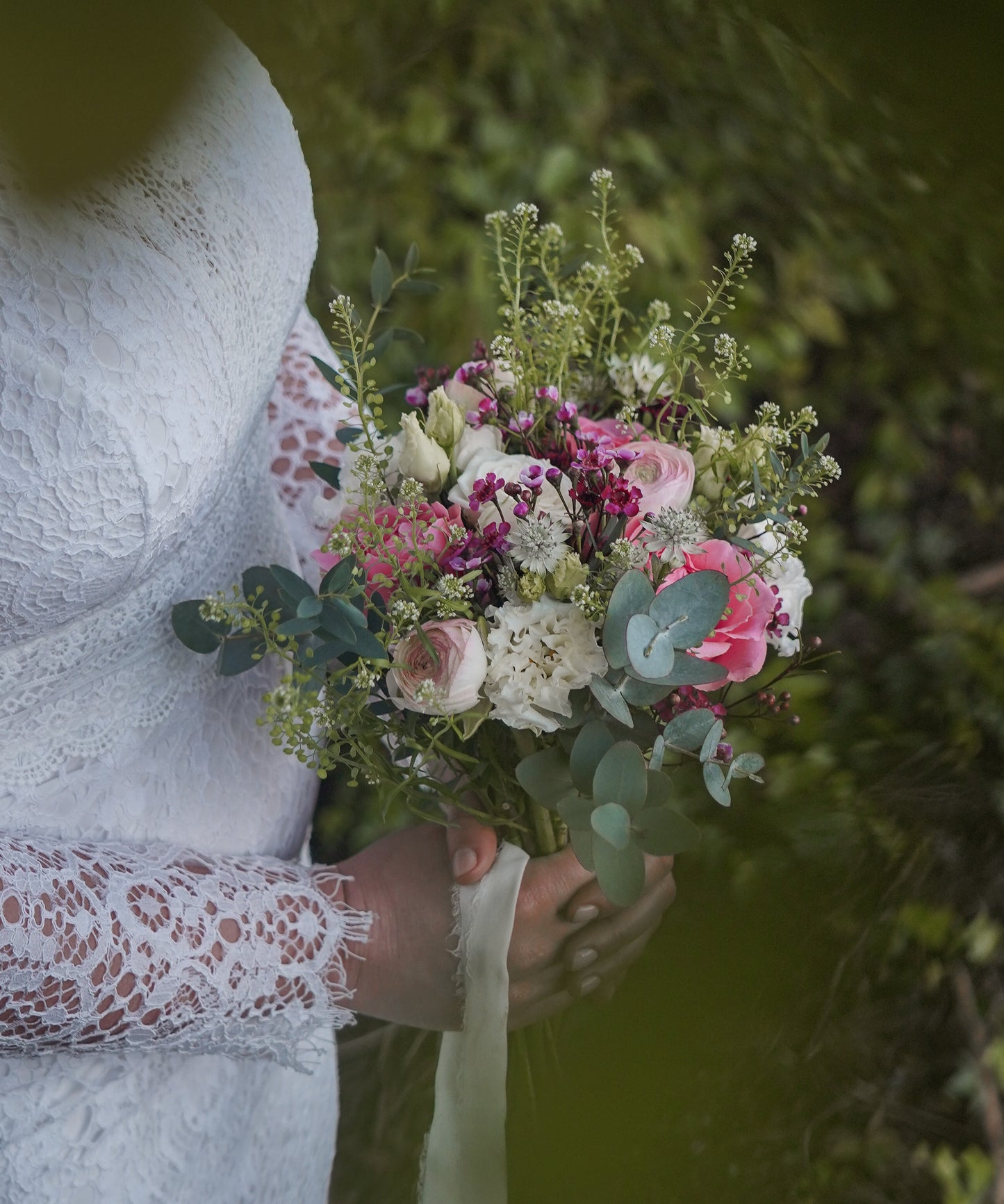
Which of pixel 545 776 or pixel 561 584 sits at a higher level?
pixel 561 584

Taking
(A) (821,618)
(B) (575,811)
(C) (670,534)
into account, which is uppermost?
(C) (670,534)

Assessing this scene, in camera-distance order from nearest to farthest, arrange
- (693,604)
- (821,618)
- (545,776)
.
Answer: (693,604), (545,776), (821,618)

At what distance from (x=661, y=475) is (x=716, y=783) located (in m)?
0.20

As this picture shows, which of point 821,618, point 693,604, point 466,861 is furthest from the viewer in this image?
point 821,618

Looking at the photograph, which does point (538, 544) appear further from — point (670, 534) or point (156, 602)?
point (156, 602)

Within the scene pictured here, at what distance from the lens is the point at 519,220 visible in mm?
749

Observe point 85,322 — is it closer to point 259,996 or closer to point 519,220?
point 519,220

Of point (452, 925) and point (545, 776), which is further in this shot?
point (452, 925)

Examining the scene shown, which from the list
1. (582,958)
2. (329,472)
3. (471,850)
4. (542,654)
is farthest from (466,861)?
(329,472)

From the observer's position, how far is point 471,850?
31.7 inches

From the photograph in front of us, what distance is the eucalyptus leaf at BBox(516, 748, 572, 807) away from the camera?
69cm

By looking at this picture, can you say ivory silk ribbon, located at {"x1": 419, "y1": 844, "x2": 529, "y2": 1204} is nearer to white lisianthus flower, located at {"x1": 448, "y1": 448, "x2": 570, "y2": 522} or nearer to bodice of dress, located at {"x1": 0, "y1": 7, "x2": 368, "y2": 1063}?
bodice of dress, located at {"x1": 0, "y1": 7, "x2": 368, "y2": 1063}

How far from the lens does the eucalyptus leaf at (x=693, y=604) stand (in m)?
0.59

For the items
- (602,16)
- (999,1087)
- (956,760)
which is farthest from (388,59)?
(999,1087)
